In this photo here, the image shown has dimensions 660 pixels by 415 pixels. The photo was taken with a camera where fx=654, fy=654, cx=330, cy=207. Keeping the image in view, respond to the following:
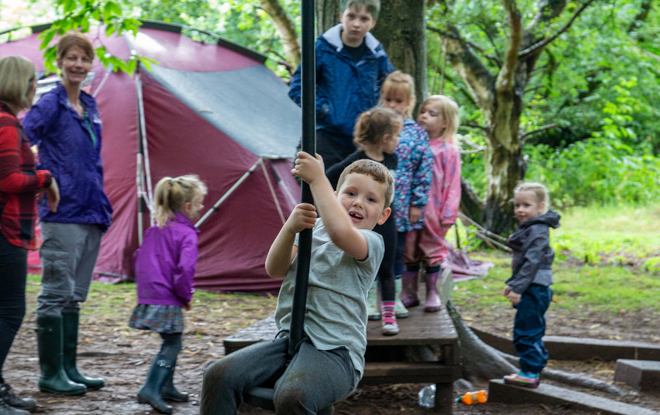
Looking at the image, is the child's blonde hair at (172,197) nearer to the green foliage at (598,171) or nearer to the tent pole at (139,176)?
the tent pole at (139,176)

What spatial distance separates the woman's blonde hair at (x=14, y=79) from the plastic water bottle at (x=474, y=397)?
281 cm

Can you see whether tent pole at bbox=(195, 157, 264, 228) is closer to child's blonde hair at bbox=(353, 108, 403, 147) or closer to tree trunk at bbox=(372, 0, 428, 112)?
tree trunk at bbox=(372, 0, 428, 112)

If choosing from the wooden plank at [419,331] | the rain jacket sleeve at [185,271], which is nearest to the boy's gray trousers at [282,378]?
the wooden plank at [419,331]

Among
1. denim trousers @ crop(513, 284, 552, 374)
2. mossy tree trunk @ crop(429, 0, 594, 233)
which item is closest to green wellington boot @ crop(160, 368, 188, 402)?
denim trousers @ crop(513, 284, 552, 374)

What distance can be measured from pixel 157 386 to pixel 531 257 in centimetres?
206

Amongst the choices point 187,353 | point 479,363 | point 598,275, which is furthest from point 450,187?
point 598,275

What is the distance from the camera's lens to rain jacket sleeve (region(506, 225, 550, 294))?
3480 mm

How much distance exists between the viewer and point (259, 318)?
595cm

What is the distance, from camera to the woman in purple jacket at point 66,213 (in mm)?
3363

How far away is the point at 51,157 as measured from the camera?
343 centimetres

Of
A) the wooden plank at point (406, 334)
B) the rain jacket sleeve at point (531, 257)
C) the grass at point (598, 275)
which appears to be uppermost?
the rain jacket sleeve at point (531, 257)

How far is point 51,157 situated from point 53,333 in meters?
0.91

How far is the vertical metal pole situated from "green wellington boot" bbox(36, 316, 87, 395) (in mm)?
2014

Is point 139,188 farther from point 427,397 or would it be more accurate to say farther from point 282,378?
point 282,378
